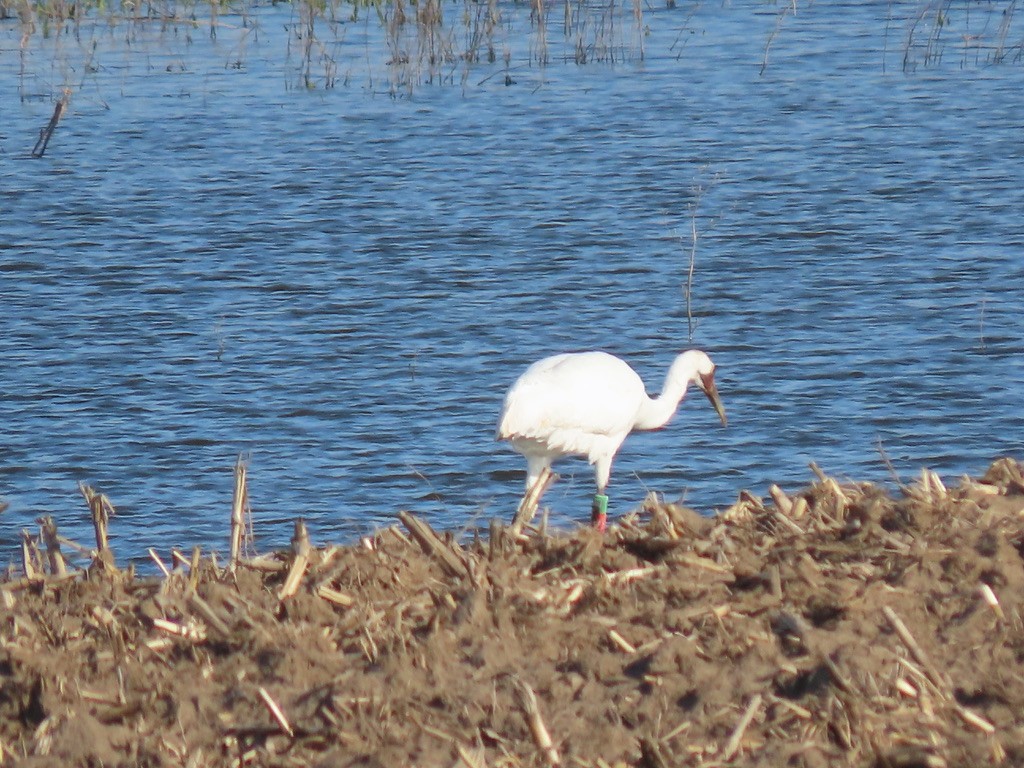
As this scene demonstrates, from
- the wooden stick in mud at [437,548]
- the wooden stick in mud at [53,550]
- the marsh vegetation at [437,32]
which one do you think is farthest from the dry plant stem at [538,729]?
the marsh vegetation at [437,32]

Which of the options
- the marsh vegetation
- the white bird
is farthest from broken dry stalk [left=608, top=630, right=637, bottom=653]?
the marsh vegetation

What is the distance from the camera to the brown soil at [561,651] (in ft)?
12.7

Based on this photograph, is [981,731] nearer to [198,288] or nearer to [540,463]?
[540,463]

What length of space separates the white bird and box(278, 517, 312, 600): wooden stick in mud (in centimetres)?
266

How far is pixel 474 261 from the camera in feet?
41.9

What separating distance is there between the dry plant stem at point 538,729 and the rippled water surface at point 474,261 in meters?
3.11

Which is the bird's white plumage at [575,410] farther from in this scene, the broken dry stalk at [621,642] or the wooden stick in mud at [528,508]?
the broken dry stalk at [621,642]

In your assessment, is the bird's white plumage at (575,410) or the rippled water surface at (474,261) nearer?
the bird's white plumage at (575,410)

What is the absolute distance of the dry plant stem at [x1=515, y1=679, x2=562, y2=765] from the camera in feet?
12.5

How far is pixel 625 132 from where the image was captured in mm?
16047

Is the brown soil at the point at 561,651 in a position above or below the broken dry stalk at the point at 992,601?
below

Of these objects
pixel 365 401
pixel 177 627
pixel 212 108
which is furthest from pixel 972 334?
pixel 212 108

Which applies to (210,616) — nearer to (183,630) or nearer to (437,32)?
(183,630)

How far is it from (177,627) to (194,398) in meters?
6.07
